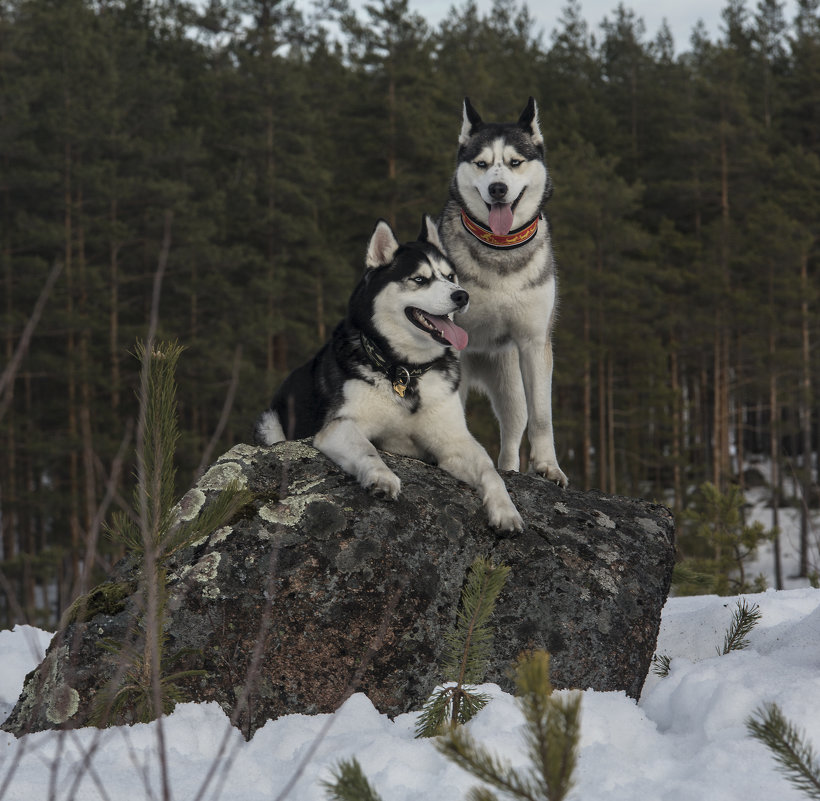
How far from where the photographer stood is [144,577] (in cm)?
321

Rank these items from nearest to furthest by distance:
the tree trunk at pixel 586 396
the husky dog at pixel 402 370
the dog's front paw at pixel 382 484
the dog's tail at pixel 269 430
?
the dog's front paw at pixel 382 484, the husky dog at pixel 402 370, the dog's tail at pixel 269 430, the tree trunk at pixel 586 396

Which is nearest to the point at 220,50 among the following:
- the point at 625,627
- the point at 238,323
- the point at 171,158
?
the point at 171,158

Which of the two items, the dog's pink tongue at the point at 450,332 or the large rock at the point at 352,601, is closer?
the large rock at the point at 352,601

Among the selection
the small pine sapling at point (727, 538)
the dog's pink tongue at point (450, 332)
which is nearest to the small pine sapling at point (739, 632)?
the dog's pink tongue at point (450, 332)

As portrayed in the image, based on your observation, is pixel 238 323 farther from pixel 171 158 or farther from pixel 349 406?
pixel 349 406

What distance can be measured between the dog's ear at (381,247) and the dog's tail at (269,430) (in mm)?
1278

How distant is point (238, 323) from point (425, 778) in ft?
66.7

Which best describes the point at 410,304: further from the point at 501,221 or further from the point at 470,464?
the point at 501,221

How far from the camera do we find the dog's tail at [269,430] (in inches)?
204

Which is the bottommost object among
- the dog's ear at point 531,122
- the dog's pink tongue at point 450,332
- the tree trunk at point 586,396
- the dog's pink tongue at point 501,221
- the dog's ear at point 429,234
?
the tree trunk at point 586,396

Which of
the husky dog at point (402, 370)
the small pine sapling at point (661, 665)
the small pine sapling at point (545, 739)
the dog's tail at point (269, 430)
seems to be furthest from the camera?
the dog's tail at point (269, 430)

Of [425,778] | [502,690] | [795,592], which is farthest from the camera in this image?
[795,592]

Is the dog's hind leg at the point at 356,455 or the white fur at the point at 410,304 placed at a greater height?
the white fur at the point at 410,304

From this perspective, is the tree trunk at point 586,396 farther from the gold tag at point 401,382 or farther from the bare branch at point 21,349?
the bare branch at point 21,349
